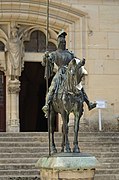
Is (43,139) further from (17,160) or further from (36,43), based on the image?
(36,43)

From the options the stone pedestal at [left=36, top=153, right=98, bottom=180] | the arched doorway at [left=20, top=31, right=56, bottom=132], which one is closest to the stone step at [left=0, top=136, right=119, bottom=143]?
the stone pedestal at [left=36, top=153, right=98, bottom=180]

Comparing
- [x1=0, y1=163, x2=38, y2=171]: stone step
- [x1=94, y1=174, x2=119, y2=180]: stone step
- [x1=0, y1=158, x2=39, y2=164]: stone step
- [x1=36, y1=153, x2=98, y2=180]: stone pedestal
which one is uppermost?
[x1=36, y1=153, x2=98, y2=180]: stone pedestal

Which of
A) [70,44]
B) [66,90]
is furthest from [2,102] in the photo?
[66,90]

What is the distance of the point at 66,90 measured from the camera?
29.0 feet

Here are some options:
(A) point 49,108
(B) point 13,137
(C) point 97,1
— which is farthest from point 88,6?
(A) point 49,108

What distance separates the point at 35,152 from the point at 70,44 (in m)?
5.66

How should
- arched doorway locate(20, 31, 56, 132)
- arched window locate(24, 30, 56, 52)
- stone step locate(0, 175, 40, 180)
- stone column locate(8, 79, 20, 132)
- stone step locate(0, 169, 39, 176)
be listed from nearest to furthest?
stone step locate(0, 175, 40, 180)
stone step locate(0, 169, 39, 176)
stone column locate(8, 79, 20, 132)
arched window locate(24, 30, 56, 52)
arched doorway locate(20, 31, 56, 132)

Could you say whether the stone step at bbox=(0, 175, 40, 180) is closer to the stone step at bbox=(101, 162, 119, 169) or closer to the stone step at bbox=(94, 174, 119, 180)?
the stone step at bbox=(94, 174, 119, 180)

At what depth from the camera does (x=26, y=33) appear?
17984 mm

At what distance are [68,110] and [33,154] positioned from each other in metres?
4.20

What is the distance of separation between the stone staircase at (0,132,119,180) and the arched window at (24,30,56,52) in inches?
175

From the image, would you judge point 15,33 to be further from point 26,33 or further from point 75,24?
point 75,24

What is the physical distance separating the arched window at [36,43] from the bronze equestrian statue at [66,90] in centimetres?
886

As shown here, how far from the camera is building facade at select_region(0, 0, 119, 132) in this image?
17.4m
